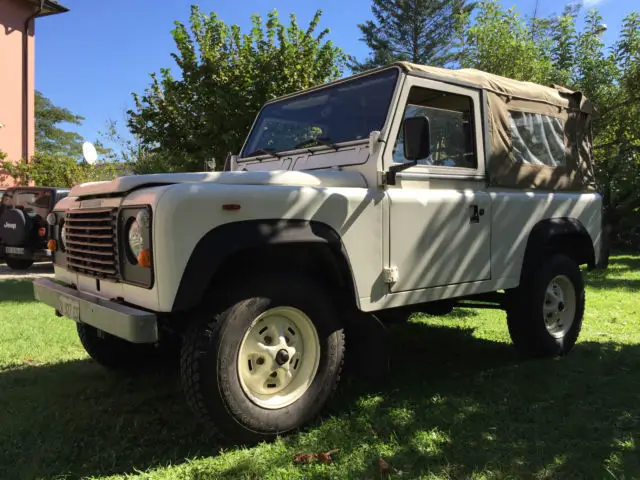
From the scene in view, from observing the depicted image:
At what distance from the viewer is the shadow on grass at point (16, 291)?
7454mm

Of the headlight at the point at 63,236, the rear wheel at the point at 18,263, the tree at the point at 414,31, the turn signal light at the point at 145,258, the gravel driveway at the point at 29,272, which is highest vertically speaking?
the tree at the point at 414,31

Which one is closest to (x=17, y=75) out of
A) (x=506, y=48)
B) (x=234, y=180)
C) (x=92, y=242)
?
(x=506, y=48)

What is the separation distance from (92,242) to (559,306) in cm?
392

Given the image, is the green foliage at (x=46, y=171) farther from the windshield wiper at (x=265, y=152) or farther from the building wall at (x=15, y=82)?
the windshield wiper at (x=265, y=152)

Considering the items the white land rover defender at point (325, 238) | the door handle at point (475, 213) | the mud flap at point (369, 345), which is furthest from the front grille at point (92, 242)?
the door handle at point (475, 213)

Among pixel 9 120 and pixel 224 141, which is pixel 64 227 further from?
pixel 9 120

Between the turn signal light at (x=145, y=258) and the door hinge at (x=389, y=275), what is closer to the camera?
the turn signal light at (x=145, y=258)

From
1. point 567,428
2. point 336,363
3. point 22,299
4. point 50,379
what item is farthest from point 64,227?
point 22,299

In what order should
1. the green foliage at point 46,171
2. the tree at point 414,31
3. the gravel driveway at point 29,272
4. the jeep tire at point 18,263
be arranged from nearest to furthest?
the gravel driveway at point 29,272 → the jeep tire at point 18,263 → the green foliage at point 46,171 → the tree at point 414,31

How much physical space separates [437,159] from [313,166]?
91cm

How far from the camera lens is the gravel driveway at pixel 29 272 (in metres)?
10.1

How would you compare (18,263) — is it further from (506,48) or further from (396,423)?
(506,48)

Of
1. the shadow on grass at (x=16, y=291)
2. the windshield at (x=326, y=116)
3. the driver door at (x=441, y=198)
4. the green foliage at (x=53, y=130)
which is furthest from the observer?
the green foliage at (x=53, y=130)

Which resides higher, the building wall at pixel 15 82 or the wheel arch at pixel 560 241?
the building wall at pixel 15 82
